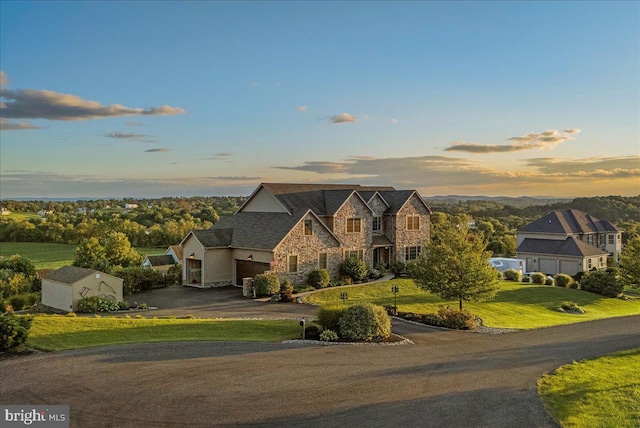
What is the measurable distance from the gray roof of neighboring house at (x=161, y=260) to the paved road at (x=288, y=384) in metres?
29.4

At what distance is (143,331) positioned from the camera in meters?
20.1

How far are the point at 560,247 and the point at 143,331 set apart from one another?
49.0 meters

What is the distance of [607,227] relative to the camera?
66750mm

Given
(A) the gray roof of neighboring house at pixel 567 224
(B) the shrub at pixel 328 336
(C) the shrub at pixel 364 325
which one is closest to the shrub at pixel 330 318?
(C) the shrub at pixel 364 325

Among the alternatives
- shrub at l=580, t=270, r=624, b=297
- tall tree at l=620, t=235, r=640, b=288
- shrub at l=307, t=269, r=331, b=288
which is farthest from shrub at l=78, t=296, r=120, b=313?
tall tree at l=620, t=235, r=640, b=288

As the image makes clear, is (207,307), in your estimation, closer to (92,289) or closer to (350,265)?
(92,289)

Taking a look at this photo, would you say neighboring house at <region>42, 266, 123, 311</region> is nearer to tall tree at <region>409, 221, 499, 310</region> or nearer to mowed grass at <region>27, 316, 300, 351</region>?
mowed grass at <region>27, 316, 300, 351</region>

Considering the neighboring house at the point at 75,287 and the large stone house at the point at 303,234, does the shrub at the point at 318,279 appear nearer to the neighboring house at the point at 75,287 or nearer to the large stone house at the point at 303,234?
the large stone house at the point at 303,234

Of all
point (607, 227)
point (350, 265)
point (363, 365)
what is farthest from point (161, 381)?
point (607, 227)

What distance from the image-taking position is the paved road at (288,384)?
12055 millimetres

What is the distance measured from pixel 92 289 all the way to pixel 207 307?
646cm

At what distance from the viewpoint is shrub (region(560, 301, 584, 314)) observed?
35.6 m

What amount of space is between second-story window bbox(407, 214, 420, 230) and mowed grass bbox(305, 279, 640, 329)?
6.93 meters

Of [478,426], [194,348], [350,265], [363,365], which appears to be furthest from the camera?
[350,265]
